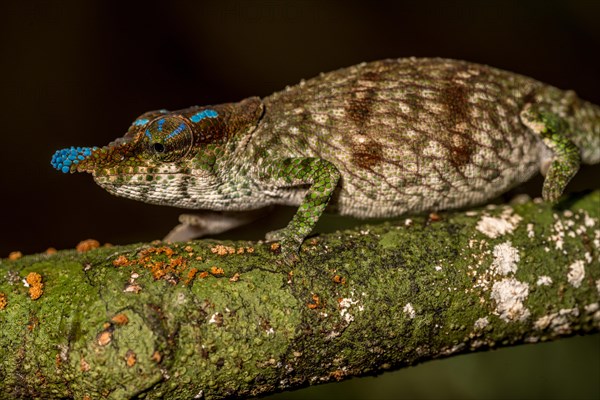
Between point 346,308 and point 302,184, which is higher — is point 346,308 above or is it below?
below

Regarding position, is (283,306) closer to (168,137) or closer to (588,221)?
(168,137)

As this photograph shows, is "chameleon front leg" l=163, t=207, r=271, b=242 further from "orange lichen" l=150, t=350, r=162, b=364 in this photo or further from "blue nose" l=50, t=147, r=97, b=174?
"orange lichen" l=150, t=350, r=162, b=364

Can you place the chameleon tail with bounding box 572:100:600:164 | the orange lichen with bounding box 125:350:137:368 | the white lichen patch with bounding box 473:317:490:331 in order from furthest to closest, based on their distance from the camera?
the chameleon tail with bounding box 572:100:600:164, the white lichen patch with bounding box 473:317:490:331, the orange lichen with bounding box 125:350:137:368

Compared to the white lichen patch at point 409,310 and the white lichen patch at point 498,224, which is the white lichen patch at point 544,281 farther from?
the white lichen patch at point 409,310

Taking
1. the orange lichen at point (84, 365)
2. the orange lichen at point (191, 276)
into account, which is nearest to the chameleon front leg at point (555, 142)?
the orange lichen at point (191, 276)

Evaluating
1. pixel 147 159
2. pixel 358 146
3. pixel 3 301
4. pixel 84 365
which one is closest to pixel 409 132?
pixel 358 146

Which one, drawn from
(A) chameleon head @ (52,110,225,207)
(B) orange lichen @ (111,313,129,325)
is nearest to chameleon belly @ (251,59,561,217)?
(A) chameleon head @ (52,110,225,207)

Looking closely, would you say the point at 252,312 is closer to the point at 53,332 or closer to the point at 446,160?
the point at 53,332
